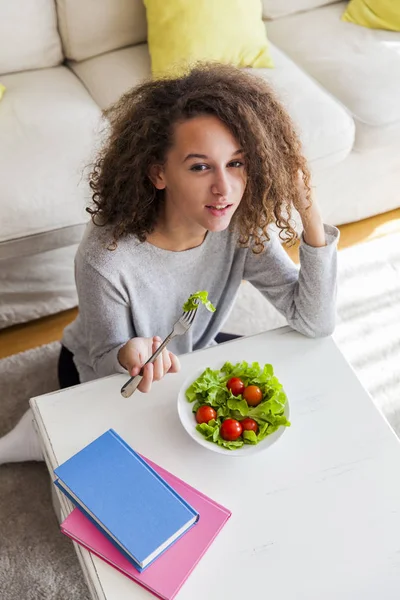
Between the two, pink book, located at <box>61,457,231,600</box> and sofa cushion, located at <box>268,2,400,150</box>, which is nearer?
pink book, located at <box>61,457,231,600</box>

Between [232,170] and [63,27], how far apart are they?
4.00 feet

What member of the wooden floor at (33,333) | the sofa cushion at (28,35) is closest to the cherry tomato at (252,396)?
the wooden floor at (33,333)

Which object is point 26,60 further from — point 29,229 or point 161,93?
point 161,93

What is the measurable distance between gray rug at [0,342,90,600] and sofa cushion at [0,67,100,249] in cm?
48

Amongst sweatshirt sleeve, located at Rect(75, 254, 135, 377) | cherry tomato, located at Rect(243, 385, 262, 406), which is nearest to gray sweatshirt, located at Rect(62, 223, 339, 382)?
sweatshirt sleeve, located at Rect(75, 254, 135, 377)

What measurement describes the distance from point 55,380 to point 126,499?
2.81 feet

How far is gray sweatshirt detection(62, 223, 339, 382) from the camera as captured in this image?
4.26 ft

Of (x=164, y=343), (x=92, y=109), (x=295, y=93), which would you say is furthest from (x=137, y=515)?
(x=295, y=93)

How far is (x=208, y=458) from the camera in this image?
1.19m

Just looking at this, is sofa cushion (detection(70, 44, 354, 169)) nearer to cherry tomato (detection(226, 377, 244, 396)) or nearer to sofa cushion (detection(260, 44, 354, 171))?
sofa cushion (detection(260, 44, 354, 171))

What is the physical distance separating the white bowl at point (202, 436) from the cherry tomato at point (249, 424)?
28 millimetres

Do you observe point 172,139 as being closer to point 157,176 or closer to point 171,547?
point 157,176

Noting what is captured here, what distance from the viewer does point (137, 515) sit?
107cm

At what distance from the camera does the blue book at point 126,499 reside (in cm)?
104
